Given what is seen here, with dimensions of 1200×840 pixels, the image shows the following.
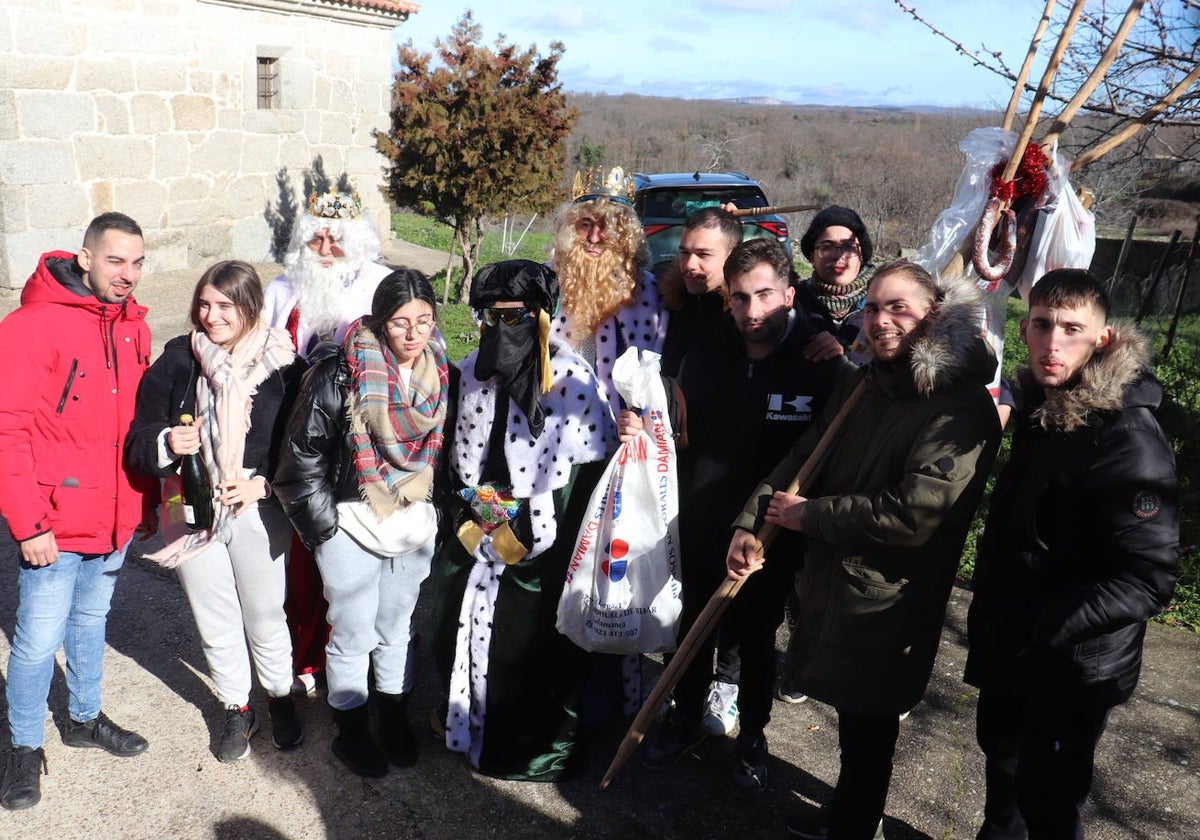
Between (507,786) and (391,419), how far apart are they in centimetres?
132

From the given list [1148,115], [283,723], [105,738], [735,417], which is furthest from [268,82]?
[1148,115]

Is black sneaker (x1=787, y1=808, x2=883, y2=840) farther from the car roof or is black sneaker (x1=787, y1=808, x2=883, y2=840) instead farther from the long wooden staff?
the car roof

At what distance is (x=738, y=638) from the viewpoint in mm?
3361

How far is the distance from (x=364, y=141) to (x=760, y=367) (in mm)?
12989

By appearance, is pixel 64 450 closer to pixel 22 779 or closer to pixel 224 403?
pixel 224 403

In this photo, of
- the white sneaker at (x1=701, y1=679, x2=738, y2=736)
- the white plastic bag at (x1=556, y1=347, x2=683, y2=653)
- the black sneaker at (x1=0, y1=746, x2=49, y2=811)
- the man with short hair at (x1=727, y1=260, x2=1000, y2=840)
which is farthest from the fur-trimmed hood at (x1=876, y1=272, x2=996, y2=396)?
the black sneaker at (x1=0, y1=746, x2=49, y2=811)

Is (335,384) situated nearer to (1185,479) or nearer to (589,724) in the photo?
(589,724)

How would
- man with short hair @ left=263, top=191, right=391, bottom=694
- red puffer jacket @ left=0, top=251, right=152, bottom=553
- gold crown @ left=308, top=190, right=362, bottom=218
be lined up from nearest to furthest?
red puffer jacket @ left=0, top=251, right=152, bottom=553 → man with short hair @ left=263, top=191, right=391, bottom=694 → gold crown @ left=308, top=190, right=362, bottom=218

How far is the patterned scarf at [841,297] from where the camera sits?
3.49 meters

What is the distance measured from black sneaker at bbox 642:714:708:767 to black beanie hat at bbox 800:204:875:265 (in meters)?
1.79

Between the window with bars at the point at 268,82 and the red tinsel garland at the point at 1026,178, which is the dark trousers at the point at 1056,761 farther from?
the window with bars at the point at 268,82

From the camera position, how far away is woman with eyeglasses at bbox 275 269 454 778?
112 inches

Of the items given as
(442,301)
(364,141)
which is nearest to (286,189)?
(364,141)

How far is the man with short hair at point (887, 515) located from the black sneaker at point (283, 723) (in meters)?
1.75
